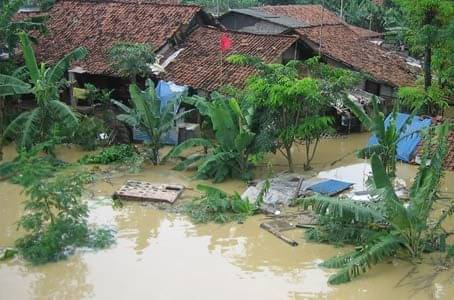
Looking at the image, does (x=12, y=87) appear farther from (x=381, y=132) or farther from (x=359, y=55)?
(x=359, y=55)

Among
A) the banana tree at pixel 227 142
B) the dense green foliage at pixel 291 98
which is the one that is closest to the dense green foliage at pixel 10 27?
the banana tree at pixel 227 142

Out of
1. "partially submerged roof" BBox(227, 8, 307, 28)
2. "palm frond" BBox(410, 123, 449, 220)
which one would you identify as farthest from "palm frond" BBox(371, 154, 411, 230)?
"partially submerged roof" BBox(227, 8, 307, 28)

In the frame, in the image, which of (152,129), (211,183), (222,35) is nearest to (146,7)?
(222,35)

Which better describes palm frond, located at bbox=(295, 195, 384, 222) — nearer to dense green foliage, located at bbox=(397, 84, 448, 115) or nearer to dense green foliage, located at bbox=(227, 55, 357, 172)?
dense green foliage, located at bbox=(227, 55, 357, 172)

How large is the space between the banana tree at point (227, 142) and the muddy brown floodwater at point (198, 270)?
2.02 m

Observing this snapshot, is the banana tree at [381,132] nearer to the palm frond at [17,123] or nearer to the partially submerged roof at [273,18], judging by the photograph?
the palm frond at [17,123]

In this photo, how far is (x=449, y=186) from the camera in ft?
40.1

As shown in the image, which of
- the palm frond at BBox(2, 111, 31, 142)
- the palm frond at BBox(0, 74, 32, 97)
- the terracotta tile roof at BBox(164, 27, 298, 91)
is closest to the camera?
the palm frond at BBox(0, 74, 32, 97)

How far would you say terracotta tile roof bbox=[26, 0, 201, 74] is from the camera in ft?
56.9

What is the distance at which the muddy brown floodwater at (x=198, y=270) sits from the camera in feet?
26.6

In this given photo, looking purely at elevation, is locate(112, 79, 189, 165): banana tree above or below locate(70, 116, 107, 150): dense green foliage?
above

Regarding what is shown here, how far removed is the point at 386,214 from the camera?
8391 mm

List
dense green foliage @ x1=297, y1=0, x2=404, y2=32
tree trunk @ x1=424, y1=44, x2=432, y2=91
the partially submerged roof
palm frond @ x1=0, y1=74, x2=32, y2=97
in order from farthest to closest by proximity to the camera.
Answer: dense green foliage @ x1=297, y1=0, x2=404, y2=32 → the partially submerged roof → tree trunk @ x1=424, y1=44, x2=432, y2=91 → palm frond @ x1=0, y1=74, x2=32, y2=97

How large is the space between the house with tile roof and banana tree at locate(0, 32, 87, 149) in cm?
801
